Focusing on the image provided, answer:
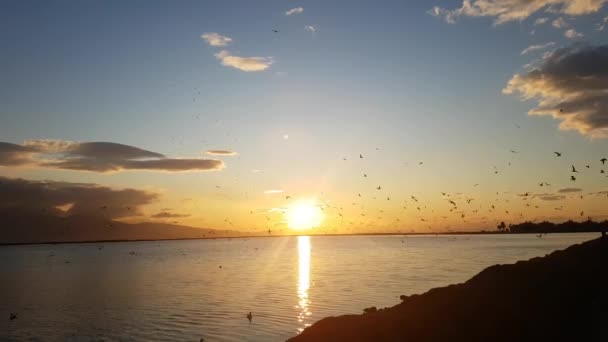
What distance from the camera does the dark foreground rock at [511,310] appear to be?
65.4ft

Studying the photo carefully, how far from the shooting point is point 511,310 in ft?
70.3

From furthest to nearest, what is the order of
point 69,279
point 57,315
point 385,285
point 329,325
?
point 69,279
point 385,285
point 57,315
point 329,325

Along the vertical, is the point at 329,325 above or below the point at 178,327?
above

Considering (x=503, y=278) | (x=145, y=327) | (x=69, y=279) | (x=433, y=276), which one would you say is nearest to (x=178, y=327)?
(x=145, y=327)

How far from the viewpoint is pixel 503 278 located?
25172 mm

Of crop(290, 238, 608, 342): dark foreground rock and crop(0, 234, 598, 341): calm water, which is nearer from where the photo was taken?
crop(290, 238, 608, 342): dark foreground rock

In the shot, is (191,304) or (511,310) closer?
(511,310)

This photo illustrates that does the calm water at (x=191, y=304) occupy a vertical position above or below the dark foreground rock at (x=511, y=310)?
below

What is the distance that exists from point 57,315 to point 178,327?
54.7ft

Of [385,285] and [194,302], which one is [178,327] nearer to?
[194,302]

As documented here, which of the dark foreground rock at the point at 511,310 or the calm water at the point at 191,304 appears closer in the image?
the dark foreground rock at the point at 511,310

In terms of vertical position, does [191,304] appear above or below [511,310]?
below

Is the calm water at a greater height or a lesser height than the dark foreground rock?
lesser

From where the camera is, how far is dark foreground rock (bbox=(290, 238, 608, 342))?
19944 millimetres
